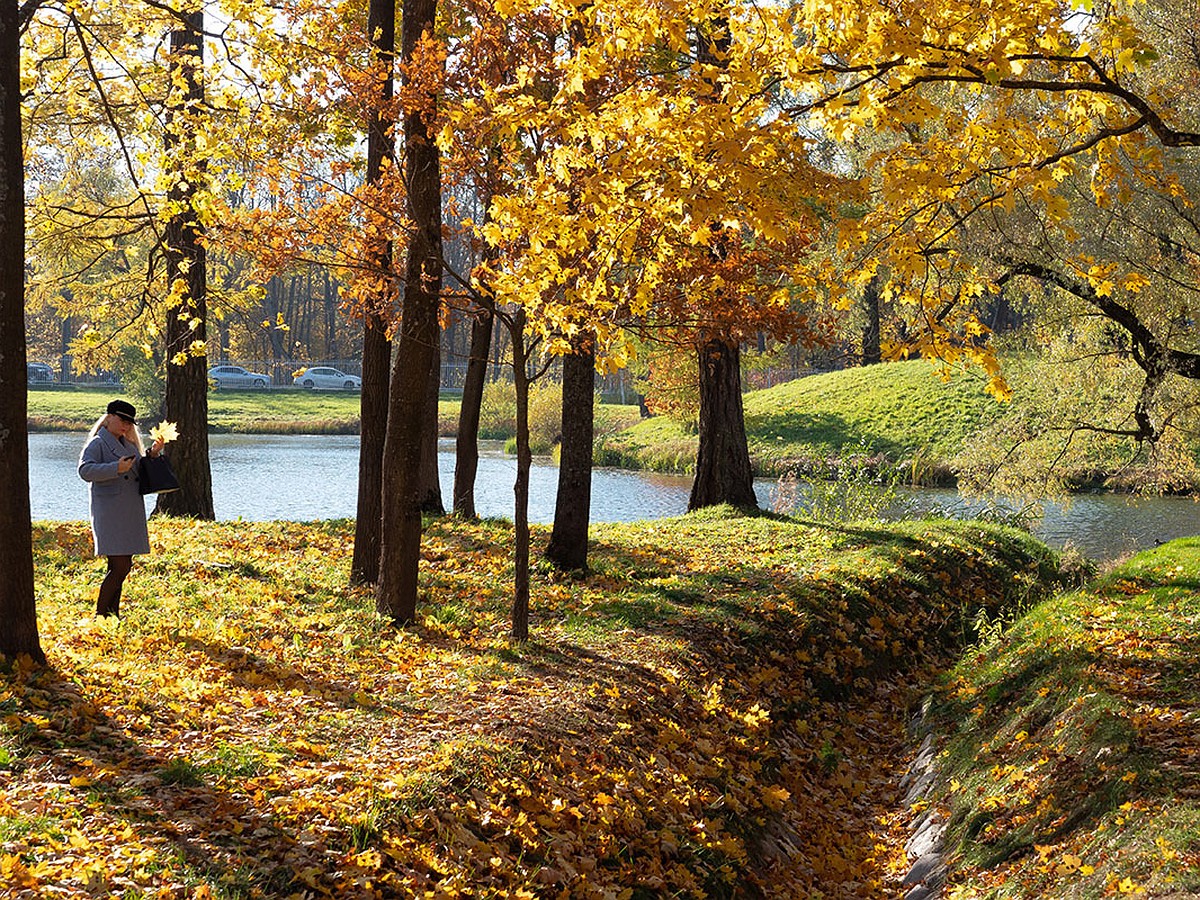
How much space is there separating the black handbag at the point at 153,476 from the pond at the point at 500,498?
932 cm

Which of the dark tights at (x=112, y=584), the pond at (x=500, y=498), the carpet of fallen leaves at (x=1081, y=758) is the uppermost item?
the dark tights at (x=112, y=584)

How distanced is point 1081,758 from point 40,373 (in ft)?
225

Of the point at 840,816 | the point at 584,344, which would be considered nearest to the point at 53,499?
the point at 584,344

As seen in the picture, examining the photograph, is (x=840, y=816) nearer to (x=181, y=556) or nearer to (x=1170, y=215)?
(x=181, y=556)

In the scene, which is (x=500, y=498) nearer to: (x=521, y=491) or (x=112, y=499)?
(x=521, y=491)

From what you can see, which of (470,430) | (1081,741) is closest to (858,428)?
(470,430)

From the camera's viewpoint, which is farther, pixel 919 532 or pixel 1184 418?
pixel 1184 418

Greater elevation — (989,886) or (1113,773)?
(1113,773)

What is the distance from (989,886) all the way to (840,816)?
6.91ft

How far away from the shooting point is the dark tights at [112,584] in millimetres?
7516

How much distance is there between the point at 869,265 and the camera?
686 centimetres

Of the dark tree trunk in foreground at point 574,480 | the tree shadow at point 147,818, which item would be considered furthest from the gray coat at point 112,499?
the dark tree trunk in foreground at point 574,480

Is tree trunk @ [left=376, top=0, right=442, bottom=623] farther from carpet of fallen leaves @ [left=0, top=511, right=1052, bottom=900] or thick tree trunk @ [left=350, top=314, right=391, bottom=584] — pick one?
thick tree trunk @ [left=350, top=314, right=391, bottom=584]

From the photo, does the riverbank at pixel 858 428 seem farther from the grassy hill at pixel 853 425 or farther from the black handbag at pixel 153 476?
the black handbag at pixel 153 476
